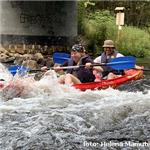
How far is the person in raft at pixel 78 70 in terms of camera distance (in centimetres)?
961

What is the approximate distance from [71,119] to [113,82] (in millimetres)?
3313

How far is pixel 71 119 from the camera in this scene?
710 centimetres

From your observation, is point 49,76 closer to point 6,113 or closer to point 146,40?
point 6,113

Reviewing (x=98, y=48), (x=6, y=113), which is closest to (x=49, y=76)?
(x=6, y=113)

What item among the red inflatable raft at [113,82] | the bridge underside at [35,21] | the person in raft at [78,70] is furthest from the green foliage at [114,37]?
the person in raft at [78,70]

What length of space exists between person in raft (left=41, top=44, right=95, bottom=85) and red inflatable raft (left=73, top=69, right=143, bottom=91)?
0.21 meters

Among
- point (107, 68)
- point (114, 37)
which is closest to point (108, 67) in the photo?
point (107, 68)

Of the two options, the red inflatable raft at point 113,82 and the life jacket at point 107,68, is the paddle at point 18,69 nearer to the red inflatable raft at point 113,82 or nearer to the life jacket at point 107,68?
the red inflatable raft at point 113,82

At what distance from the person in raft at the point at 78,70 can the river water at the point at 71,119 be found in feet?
0.74

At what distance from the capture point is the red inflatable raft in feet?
31.2

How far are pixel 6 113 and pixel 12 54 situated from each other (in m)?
12.6

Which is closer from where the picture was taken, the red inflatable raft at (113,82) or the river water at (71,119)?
the river water at (71,119)

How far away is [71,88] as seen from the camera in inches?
367

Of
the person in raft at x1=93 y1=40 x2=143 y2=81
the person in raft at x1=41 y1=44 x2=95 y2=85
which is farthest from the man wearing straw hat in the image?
the person in raft at x1=41 y1=44 x2=95 y2=85
